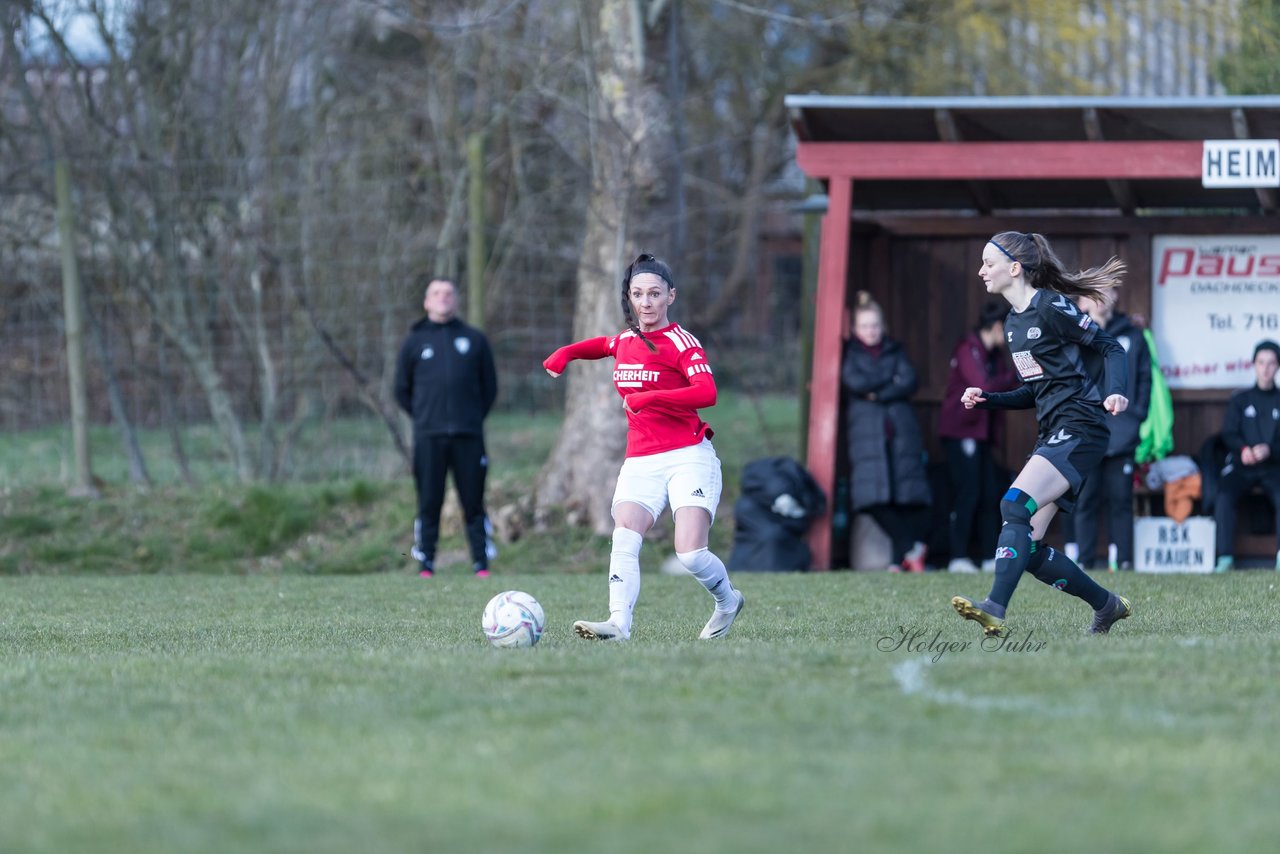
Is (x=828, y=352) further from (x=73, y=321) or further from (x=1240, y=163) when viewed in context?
(x=73, y=321)

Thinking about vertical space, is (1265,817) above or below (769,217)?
below

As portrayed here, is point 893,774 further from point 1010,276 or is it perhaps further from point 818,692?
point 1010,276

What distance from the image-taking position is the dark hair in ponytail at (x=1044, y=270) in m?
7.41

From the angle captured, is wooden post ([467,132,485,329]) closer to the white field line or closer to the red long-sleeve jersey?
the red long-sleeve jersey

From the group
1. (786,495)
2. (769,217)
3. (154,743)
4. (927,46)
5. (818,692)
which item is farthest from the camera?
(769,217)

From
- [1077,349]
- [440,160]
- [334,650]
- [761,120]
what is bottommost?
[334,650]

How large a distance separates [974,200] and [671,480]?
708 centimetres

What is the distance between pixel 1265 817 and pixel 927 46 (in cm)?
1876

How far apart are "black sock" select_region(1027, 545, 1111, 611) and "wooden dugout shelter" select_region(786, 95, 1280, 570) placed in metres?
5.20

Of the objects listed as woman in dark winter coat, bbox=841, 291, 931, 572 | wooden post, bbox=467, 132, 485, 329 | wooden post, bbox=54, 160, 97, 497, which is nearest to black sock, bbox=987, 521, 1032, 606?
woman in dark winter coat, bbox=841, 291, 931, 572

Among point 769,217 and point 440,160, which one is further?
point 769,217

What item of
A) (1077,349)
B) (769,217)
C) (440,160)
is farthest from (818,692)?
(769,217)

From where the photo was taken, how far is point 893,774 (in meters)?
4.18

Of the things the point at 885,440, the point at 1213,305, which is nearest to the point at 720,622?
the point at 885,440
